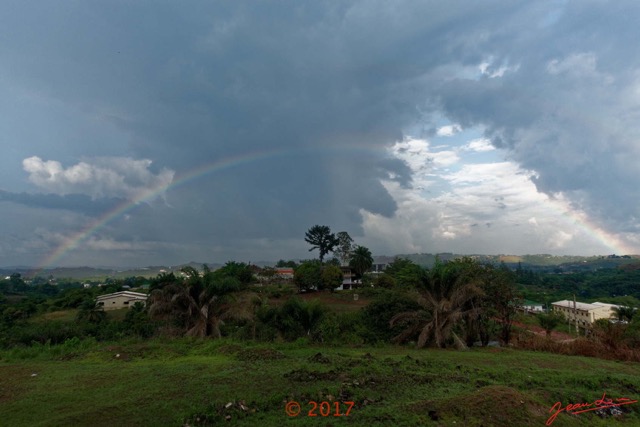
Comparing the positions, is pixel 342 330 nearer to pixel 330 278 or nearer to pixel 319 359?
pixel 319 359

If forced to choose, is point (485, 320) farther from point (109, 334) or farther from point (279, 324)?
point (109, 334)

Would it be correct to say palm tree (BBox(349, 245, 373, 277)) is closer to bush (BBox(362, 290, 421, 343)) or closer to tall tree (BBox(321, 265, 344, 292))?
tall tree (BBox(321, 265, 344, 292))

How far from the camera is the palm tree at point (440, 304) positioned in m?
13.1

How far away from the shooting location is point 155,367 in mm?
8891

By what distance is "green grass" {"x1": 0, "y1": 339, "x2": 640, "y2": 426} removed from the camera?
5.61 metres

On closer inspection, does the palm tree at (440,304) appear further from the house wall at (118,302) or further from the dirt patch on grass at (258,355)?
the house wall at (118,302)

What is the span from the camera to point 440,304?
13.5 m

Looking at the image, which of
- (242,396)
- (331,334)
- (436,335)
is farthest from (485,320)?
(242,396)

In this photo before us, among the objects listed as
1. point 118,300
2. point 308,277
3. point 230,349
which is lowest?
point 118,300

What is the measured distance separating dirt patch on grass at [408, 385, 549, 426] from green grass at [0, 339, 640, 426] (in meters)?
0.02

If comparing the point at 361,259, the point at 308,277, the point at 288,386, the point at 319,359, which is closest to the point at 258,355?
the point at 319,359

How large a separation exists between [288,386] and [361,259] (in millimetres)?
60335

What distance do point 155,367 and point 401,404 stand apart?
6350 millimetres

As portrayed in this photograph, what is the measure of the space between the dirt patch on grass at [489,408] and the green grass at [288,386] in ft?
0.06
